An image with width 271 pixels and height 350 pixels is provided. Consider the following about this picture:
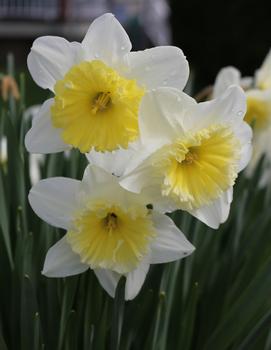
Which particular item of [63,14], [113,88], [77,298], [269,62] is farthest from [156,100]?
[63,14]

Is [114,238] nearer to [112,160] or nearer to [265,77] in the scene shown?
[112,160]

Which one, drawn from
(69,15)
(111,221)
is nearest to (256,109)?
(111,221)

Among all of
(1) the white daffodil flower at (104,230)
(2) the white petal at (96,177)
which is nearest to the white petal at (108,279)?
(1) the white daffodil flower at (104,230)

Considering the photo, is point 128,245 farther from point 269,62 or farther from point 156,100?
point 269,62

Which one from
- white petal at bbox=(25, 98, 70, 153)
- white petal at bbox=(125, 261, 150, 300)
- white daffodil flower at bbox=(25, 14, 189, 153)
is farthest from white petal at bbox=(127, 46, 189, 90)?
white petal at bbox=(125, 261, 150, 300)

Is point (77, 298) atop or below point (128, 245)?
below

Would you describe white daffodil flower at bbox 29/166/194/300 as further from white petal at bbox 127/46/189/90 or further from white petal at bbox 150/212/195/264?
white petal at bbox 127/46/189/90
